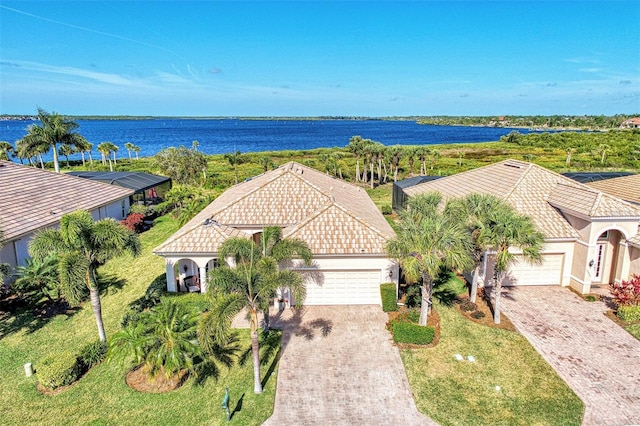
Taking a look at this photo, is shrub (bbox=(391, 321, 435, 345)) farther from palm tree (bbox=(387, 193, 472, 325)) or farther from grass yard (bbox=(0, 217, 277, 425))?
grass yard (bbox=(0, 217, 277, 425))

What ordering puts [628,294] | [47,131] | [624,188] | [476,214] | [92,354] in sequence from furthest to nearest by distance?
[47,131] < [624,188] < [628,294] < [476,214] < [92,354]

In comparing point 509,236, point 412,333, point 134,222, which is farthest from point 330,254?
point 134,222

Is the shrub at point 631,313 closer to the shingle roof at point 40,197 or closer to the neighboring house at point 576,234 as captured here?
the neighboring house at point 576,234

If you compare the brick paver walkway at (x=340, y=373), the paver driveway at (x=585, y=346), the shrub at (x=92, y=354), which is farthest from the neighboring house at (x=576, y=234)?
the shrub at (x=92, y=354)

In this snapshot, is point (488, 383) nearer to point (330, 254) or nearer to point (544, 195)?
point (330, 254)

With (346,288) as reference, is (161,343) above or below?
above

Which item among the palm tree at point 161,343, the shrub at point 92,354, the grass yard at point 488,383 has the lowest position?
the grass yard at point 488,383

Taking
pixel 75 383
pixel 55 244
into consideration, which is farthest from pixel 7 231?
pixel 75 383
